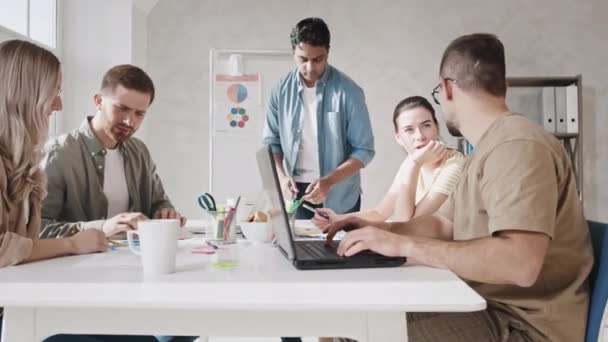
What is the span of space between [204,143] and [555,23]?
279cm

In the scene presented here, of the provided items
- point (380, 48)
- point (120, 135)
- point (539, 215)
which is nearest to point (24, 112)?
point (120, 135)

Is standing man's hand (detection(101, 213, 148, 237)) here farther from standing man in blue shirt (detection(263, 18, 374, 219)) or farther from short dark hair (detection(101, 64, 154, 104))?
standing man in blue shirt (detection(263, 18, 374, 219))

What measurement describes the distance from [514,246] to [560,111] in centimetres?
310

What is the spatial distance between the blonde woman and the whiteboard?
98.5 inches

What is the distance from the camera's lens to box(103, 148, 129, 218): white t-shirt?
185cm

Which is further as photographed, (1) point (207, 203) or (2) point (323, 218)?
(2) point (323, 218)

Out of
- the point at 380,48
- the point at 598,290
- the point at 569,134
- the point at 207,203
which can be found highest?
the point at 380,48

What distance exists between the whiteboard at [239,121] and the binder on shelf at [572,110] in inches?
78.7

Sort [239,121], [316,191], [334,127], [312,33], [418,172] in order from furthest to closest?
[239,121]
[334,127]
[312,33]
[316,191]
[418,172]

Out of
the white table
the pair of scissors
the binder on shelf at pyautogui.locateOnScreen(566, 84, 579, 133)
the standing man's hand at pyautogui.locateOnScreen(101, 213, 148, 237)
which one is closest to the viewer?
the white table

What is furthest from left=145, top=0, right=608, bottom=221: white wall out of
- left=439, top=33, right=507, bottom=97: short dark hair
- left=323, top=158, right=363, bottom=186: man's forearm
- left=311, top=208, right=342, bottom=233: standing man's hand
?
left=439, top=33, right=507, bottom=97: short dark hair

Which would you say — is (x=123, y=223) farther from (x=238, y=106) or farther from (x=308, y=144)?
(x=238, y=106)

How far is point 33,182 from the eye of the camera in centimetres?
116

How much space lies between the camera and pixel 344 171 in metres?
2.30
